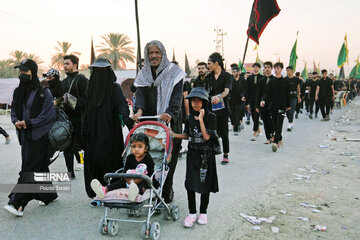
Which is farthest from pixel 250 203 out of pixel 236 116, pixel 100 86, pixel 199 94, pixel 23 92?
pixel 236 116

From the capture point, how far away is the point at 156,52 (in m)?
3.80

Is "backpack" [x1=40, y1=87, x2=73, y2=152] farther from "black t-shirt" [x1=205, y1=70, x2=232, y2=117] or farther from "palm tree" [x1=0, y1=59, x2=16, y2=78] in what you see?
"palm tree" [x1=0, y1=59, x2=16, y2=78]

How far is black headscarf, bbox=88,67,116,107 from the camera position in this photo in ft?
13.0

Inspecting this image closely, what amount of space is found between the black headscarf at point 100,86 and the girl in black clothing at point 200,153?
1088 mm

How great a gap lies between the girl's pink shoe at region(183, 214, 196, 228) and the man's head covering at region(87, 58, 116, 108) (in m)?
1.73

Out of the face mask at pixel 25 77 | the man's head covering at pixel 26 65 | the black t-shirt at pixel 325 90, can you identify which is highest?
the man's head covering at pixel 26 65

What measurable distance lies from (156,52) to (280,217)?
8.07ft

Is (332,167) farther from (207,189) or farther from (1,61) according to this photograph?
(1,61)

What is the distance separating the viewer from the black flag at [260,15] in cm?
932

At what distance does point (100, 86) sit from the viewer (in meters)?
3.97

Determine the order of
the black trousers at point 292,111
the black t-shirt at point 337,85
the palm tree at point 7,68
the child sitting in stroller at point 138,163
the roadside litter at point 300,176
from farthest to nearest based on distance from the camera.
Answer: the palm tree at point 7,68 → the black t-shirt at point 337,85 → the black trousers at point 292,111 → the roadside litter at point 300,176 → the child sitting in stroller at point 138,163

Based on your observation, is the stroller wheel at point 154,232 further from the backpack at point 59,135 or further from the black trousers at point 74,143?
the black trousers at point 74,143

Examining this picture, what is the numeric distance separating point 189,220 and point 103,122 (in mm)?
1586

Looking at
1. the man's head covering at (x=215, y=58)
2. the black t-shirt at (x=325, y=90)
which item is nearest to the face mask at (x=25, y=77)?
the man's head covering at (x=215, y=58)
